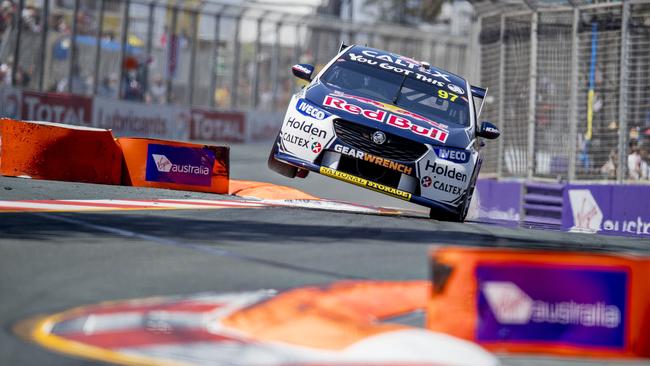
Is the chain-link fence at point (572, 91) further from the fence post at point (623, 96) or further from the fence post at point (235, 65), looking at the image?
the fence post at point (235, 65)

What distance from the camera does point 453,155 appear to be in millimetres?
11750

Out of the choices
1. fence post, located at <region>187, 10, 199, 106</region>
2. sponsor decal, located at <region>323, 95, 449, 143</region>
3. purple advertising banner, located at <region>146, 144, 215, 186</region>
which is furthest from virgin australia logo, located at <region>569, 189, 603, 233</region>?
fence post, located at <region>187, 10, 199, 106</region>

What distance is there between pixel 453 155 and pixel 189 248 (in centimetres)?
A: 438

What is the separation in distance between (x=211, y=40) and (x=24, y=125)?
16332 mm

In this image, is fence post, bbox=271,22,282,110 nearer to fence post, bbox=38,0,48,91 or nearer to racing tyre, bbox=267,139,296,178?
fence post, bbox=38,0,48,91

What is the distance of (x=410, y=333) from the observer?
531 centimetres

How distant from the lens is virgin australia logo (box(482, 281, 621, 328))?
5699 millimetres

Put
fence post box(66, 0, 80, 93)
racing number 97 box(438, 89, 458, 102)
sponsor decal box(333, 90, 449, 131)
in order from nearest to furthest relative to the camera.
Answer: sponsor decal box(333, 90, 449, 131)
racing number 97 box(438, 89, 458, 102)
fence post box(66, 0, 80, 93)

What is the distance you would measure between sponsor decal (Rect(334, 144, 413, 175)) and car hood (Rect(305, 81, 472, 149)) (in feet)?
0.97

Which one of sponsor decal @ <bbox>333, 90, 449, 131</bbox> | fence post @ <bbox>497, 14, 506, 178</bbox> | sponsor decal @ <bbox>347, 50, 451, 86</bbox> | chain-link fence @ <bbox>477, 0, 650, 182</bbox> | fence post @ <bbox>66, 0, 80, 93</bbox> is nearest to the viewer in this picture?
sponsor decal @ <bbox>333, 90, 449, 131</bbox>

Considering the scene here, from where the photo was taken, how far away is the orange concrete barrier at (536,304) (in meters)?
5.68

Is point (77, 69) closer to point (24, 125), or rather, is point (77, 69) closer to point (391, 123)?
point (24, 125)

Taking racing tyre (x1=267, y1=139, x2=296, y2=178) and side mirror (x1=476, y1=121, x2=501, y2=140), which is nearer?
racing tyre (x1=267, y1=139, x2=296, y2=178)

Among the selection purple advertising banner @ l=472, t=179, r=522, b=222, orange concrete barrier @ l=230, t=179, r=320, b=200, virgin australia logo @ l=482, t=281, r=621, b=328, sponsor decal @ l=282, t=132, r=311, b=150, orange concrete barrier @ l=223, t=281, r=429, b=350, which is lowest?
purple advertising banner @ l=472, t=179, r=522, b=222
